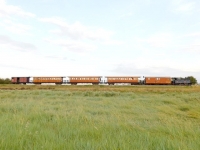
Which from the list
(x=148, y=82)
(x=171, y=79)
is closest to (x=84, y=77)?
(x=148, y=82)

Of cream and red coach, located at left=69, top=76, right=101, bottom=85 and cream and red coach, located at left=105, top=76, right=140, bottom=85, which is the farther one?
cream and red coach, located at left=69, top=76, right=101, bottom=85

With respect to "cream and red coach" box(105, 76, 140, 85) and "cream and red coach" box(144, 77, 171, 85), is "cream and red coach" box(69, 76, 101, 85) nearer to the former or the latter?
"cream and red coach" box(105, 76, 140, 85)

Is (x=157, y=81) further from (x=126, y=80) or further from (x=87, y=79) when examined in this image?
(x=87, y=79)

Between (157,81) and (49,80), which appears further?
(49,80)

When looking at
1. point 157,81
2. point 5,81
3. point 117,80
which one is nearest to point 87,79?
point 117,80

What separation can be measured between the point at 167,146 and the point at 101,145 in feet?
3.57

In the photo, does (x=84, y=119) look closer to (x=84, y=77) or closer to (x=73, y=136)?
(x=73, y=136)

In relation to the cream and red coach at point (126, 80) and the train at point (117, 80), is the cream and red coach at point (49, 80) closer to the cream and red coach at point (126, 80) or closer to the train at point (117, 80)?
the train at point (117, 80)

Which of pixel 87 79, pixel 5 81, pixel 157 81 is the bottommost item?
pixel 5 81

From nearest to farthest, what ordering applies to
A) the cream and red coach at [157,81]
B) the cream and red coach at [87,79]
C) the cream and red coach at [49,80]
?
the cream and red coach at [157,81] → the cream and red coach at [87,79] → the cream and red coach at [49,80]

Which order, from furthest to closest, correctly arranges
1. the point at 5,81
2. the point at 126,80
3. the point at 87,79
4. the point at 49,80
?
1. the point at 5,81
2. the point at 49,80
3. the point at 87,79
4. the point at 126,80

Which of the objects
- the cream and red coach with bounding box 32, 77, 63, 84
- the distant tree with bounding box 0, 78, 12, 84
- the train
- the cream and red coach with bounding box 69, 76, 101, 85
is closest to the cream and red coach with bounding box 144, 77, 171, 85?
the train

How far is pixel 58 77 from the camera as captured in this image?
5506 cm

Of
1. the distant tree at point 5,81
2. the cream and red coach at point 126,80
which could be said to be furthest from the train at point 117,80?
the distant tree at point 5,81
